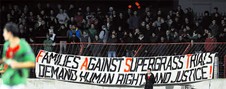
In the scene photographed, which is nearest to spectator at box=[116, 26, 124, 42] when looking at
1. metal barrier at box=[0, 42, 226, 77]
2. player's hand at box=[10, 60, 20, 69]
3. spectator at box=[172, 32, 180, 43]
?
metal barrier at box=[0, 42, 226, 77]

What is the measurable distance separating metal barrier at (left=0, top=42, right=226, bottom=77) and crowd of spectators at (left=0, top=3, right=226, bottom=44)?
0.66 meters

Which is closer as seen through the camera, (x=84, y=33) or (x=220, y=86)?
(x=220, y=86)

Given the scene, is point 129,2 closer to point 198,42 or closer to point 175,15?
point 175,15

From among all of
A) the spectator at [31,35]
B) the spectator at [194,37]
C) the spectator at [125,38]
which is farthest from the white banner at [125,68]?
the spectator at [31,35]

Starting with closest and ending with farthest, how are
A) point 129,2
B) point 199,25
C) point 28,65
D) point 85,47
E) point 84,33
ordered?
point 28,65 → point 85,47 → point 84,33 → point 199,25 → point 129,2

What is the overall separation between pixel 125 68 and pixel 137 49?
2.28 feet

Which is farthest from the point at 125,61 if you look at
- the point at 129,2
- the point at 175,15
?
the point at 129,2

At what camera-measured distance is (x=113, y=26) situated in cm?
2048

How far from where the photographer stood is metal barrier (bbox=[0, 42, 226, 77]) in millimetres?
17234

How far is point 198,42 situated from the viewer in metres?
18.2

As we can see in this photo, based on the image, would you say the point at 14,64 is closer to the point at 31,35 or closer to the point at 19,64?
the point at 19,64

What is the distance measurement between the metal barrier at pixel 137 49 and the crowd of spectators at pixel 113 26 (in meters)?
0.66

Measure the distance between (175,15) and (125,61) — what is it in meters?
4.48

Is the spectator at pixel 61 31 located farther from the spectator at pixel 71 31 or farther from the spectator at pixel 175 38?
the spectator at pixel 175 38
